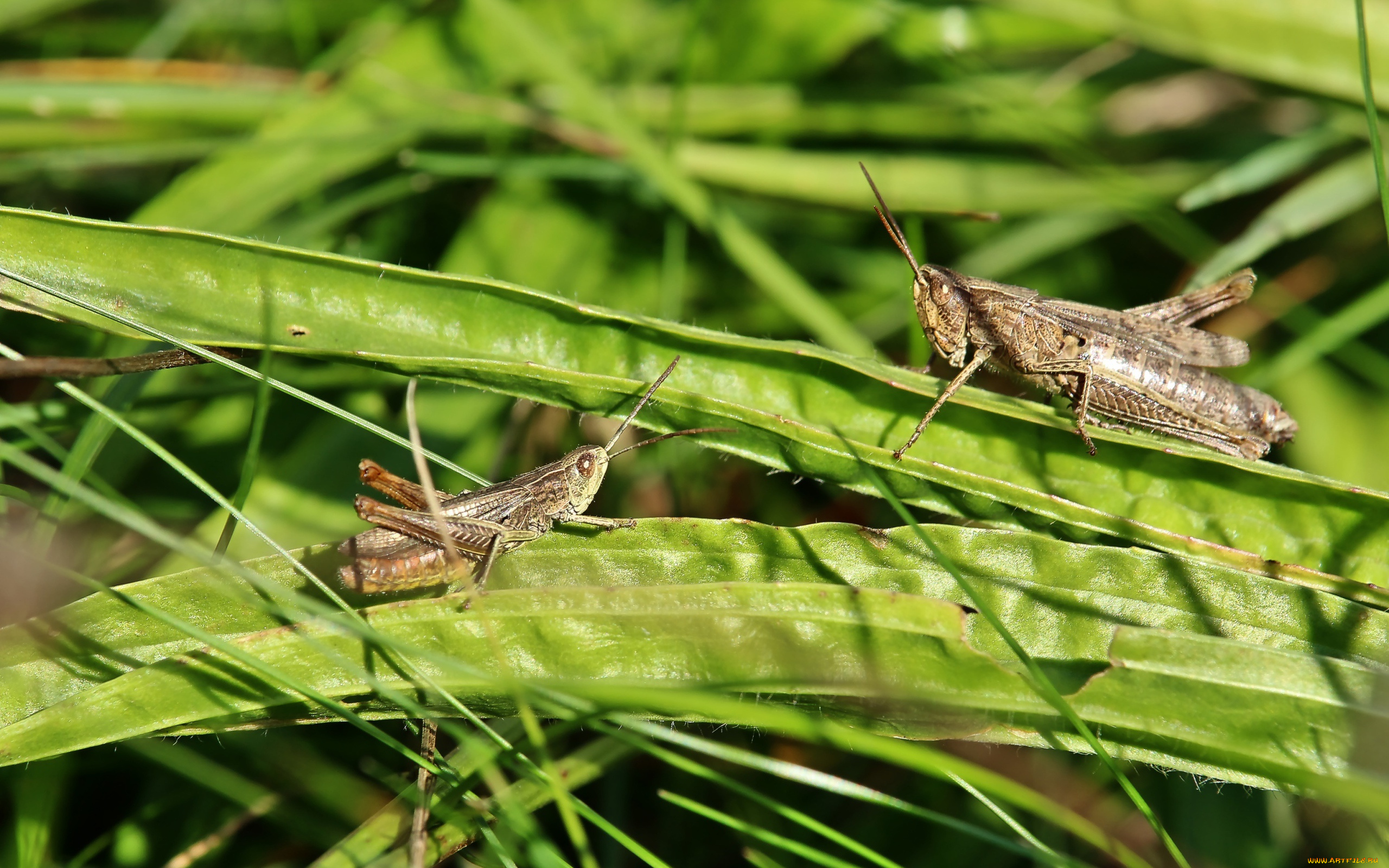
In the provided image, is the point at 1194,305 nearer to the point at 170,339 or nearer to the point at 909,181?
the point at 909,181

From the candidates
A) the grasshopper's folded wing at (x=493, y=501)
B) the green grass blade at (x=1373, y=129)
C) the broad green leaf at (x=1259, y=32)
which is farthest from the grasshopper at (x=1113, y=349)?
the grasshopper's folded wing at (x=493, y=501)

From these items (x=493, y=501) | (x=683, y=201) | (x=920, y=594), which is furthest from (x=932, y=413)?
(x=683, y=201)

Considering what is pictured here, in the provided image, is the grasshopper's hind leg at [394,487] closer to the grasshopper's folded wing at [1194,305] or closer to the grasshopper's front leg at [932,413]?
the grasshopper's front leg at [932,413]

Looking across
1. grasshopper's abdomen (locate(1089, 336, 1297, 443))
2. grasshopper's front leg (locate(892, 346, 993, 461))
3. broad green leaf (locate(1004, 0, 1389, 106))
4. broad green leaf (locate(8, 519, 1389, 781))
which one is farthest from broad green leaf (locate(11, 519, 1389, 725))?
broad green leaf (locate(1004, 0, 1389, 106))

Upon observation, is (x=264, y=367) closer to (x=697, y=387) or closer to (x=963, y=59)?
(x=697, y=387)

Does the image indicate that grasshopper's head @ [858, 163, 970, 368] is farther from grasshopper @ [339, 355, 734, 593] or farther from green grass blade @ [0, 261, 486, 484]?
green grass blade @ [0, 261, 486, 484]
